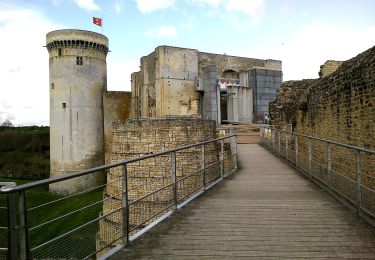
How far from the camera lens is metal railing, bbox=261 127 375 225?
5.51 m

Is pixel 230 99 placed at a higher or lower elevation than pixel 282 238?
higher

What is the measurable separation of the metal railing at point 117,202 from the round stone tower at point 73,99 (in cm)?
306

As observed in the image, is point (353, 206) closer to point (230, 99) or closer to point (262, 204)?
point (262, 204)

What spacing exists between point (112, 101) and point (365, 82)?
25760mm

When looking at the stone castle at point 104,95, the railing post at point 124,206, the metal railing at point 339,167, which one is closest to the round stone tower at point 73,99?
the stone castle at point 104,95

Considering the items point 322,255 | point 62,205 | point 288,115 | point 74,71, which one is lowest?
point 62,205

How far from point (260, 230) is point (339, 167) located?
6221 millimetres

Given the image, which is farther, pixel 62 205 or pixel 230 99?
pixel 230 99

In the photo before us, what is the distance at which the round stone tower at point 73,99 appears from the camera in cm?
2953

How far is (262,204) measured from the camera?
6141mm

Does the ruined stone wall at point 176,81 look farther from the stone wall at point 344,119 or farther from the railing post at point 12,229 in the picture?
the railing post at point 12,229

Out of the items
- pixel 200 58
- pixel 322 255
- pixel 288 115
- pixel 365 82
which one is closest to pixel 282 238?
pixel 322 255

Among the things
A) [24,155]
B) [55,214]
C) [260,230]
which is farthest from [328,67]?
[24,155]

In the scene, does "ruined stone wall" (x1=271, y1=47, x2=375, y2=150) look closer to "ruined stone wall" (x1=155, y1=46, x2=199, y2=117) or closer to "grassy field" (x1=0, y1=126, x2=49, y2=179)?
"ruined stone wall" (x1=155, y1=46, x2=199, y2=117)
